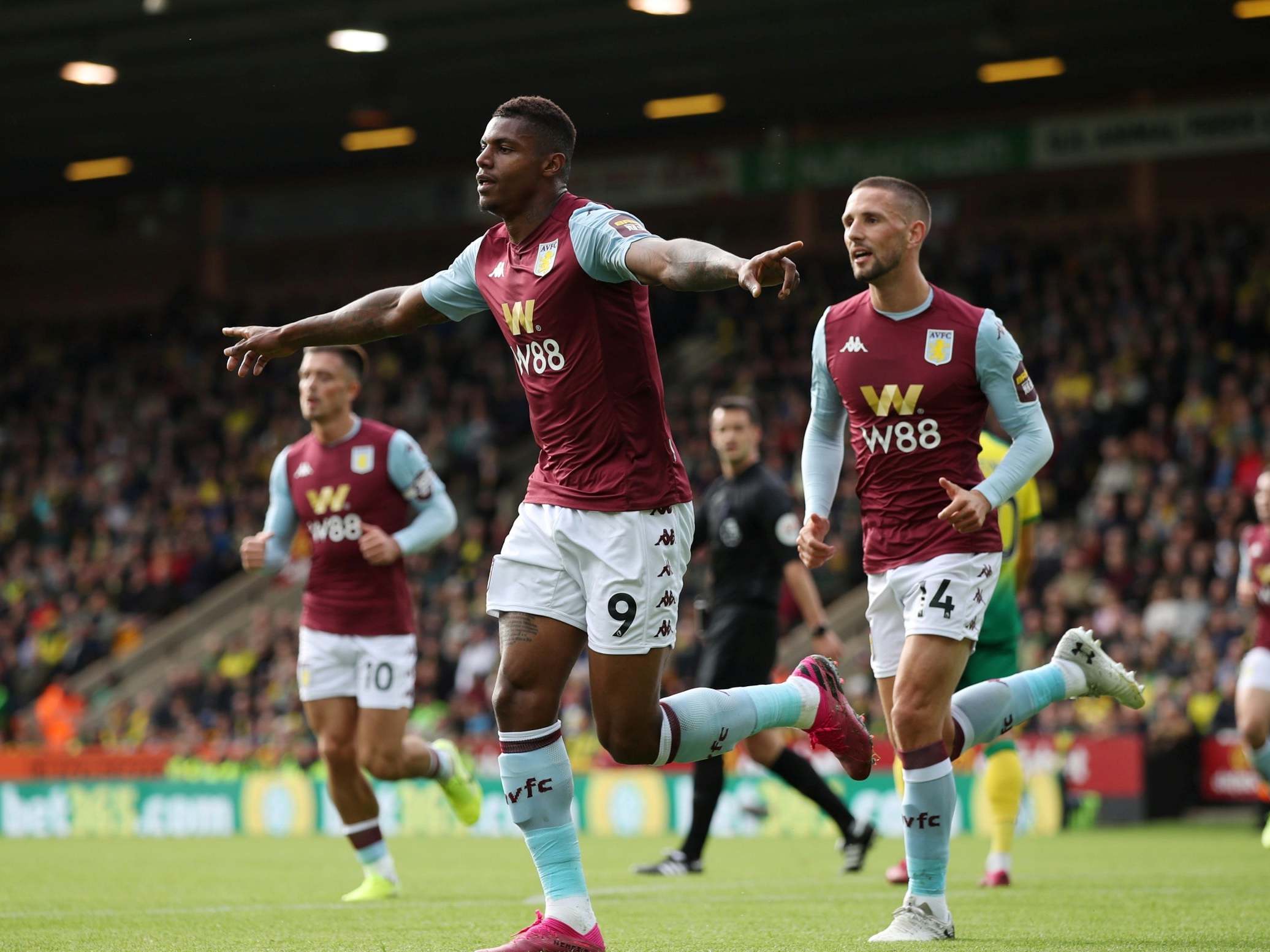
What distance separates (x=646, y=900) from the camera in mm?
7805

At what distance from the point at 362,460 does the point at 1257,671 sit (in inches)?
197

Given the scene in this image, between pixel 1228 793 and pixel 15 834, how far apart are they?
11.2m

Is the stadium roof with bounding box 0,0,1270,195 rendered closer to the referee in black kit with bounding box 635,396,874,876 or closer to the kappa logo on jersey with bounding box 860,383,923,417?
the referee in black kit with bounding box 635,396,874,876

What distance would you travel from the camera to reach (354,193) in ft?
104

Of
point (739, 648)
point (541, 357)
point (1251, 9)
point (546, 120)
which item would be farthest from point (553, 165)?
point (1251, 9)

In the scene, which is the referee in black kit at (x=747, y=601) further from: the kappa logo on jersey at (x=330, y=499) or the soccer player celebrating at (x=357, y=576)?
the kappa logo on jersey at (x=330, y=499)

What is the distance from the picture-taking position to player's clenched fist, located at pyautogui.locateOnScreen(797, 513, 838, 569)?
252 inches

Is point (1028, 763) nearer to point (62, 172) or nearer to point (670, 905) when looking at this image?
point (670, 905)

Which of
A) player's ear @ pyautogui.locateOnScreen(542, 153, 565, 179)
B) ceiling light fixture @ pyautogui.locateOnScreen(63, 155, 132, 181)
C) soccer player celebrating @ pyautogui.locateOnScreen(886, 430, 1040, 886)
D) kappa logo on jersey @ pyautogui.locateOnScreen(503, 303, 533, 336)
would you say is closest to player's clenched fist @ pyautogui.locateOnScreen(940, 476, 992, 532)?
kappa logo on jersey @ pyautogui.locateOnScreen(503, 303, 533, 336)

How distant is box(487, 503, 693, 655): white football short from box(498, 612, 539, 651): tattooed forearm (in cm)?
2

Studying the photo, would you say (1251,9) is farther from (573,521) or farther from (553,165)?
(573,521)

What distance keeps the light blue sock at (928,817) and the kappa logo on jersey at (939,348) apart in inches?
53.2

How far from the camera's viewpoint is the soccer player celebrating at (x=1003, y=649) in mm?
8055

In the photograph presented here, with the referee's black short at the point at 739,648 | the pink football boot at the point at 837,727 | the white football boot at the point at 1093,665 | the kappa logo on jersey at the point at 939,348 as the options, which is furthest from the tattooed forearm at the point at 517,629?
the referee's black short at the point at 739,648
